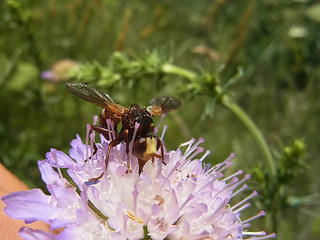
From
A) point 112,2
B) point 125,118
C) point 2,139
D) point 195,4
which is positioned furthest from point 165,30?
point 125,118

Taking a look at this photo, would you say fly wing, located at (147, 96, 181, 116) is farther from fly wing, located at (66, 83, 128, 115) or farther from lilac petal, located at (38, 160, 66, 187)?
lilac petal, located at (38, 160, 66, 187)

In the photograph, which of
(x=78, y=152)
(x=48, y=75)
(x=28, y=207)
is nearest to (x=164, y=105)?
(x=78, y=152)

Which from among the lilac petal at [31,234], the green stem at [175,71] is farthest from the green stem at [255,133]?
the lilac petal at [31,234]

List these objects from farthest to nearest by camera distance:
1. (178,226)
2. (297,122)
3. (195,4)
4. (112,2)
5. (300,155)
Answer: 1. (195,4)
2. (112,2)
3. (297,122)
4. (300,155)
5. (178,226)

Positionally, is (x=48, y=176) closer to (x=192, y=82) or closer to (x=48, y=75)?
(x=192, y=82)

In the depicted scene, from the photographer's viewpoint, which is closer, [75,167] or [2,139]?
[75,167]

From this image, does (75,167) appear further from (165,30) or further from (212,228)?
(165,30)
